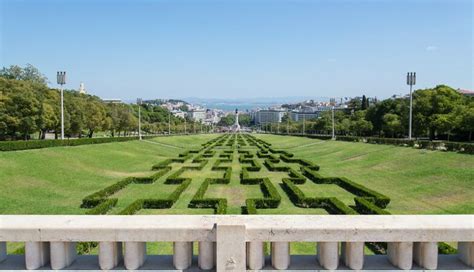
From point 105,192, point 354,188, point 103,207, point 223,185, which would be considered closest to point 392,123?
point 354,188

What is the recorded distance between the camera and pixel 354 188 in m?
19.9

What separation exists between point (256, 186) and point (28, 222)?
1863cm

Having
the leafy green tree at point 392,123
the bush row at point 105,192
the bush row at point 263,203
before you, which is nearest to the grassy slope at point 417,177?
the bush row at point 263,203

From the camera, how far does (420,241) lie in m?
3.80

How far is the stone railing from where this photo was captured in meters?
3.76

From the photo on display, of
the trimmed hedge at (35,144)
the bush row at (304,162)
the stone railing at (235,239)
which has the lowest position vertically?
the bush row at (304,162)

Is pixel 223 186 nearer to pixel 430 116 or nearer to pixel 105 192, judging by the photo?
pixel 105 192

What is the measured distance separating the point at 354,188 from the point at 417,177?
4.75 metres

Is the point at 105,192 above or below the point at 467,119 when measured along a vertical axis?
below

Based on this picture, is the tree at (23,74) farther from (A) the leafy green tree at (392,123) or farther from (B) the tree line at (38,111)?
(A) the leafy green tree at (392,123)

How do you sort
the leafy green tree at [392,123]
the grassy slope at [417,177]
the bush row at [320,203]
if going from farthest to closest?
the leafy green tree at [392,123] < the grassy slope at [417,177] < the bush row at [320,203]

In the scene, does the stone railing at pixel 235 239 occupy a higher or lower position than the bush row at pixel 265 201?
higher

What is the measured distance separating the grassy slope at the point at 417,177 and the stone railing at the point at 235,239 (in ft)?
41.8

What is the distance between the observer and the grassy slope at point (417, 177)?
16656mm
